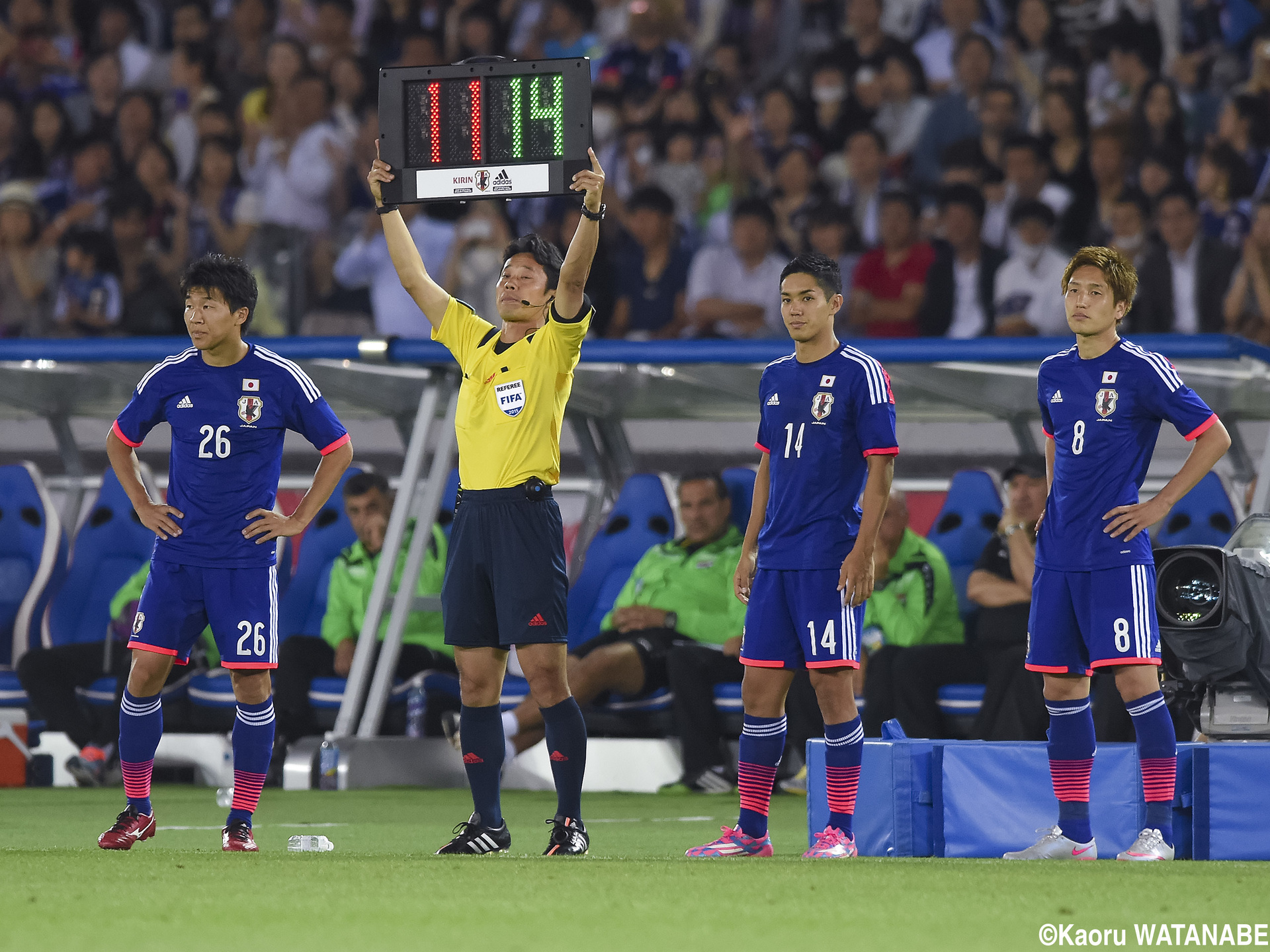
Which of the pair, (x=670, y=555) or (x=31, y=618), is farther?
(x=31, y=618)

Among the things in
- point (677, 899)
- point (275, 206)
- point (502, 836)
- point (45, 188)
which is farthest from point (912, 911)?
point (45, 188)

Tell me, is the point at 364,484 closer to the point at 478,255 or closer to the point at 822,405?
the point at 478,255

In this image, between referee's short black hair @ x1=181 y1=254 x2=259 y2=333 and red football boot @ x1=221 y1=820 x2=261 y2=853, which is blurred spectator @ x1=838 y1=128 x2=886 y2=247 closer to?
referee's short black hair @ x1=181 y1=254 x2=259 y2=333

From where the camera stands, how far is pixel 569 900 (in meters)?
4.45

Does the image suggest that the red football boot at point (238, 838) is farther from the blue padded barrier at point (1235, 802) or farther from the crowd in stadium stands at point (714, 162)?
the crowd in stadium stands at point (714, 162)

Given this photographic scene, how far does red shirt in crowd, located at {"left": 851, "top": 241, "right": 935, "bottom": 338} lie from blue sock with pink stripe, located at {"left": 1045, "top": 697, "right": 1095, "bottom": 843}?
5580 mm

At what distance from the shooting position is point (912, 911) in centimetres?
427

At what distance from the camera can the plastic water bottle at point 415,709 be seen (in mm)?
9969

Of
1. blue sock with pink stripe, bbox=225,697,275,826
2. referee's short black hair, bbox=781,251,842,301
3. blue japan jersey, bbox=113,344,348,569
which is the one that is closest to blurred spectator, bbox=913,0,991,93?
referee's short black hair, bbox=781,251,842,301

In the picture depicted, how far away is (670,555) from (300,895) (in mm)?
6032

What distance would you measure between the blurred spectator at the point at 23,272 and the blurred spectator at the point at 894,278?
5849mm

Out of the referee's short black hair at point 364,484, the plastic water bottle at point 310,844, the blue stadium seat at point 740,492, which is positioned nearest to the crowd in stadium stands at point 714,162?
the blue stadium seat at point 740,492

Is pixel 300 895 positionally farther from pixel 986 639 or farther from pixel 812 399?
pixel 986 639

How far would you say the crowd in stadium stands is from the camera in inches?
445
